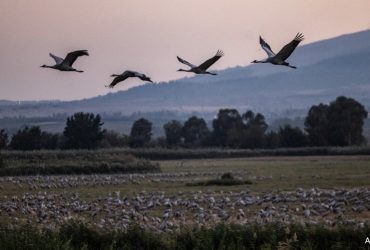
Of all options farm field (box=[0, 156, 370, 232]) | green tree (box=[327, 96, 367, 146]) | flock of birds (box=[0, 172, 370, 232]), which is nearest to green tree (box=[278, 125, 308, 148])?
green tree (box=[327, 96, 367, 146])

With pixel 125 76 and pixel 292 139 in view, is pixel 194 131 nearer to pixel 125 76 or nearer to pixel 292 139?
pixel 292 139

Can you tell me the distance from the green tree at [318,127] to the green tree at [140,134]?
21649mm

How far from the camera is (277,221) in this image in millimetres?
21531

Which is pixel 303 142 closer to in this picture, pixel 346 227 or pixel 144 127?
pixel 144 127

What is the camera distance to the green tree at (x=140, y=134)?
104688 millimetres

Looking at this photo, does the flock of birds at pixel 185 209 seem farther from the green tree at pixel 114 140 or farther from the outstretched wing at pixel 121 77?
the green tree at pixel 114 140

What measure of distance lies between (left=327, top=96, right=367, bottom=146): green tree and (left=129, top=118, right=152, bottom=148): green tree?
79.6 ft

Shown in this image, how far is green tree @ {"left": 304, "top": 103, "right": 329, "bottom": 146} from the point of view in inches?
3792

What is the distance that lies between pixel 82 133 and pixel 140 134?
21063mm

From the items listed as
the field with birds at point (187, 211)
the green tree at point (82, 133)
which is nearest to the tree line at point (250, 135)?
the green tree at point (82, 133)

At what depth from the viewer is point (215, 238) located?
19875mm

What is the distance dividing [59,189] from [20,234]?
2182 cm

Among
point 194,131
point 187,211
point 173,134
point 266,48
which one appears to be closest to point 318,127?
point 194,131

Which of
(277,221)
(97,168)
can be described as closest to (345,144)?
(97,168)
